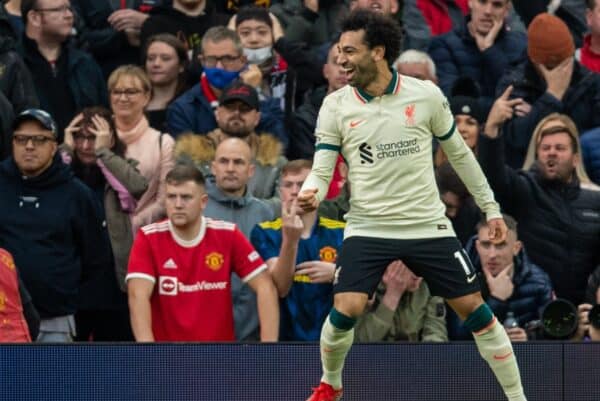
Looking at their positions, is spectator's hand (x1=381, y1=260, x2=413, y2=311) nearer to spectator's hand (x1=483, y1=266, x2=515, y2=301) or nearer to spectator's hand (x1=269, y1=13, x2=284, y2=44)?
spectator's hand (x1=483, y1=266, x2=515, y2=301)

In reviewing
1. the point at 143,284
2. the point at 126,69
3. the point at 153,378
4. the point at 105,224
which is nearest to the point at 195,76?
the point at 126,69

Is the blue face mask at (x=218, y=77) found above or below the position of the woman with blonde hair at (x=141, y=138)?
above

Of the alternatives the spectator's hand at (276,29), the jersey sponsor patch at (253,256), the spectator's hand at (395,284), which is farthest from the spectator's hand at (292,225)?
the spectator's hand at (276,29)

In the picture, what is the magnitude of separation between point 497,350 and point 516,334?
1416 millimetres

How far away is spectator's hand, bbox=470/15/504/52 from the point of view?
1272 centimetres

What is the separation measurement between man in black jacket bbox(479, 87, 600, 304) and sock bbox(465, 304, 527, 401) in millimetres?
2327

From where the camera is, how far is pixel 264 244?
34.3 ft

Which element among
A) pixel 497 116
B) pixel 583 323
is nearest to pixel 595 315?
pixel 583 323

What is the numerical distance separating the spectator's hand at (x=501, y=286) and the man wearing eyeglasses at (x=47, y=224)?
2.41 m

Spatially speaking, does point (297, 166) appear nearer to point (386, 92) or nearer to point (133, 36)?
point (386, 92)

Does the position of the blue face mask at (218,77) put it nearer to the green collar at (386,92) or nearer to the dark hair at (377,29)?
the dark hair at (377,29)

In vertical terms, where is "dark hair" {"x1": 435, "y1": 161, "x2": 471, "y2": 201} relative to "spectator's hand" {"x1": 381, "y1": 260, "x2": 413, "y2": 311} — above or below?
above

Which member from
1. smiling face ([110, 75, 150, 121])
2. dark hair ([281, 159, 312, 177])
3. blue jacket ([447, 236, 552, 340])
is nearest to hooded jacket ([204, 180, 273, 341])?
dark hair ([281, 159, 312, 177])

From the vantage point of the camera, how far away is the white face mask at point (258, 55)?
12.3 metres
